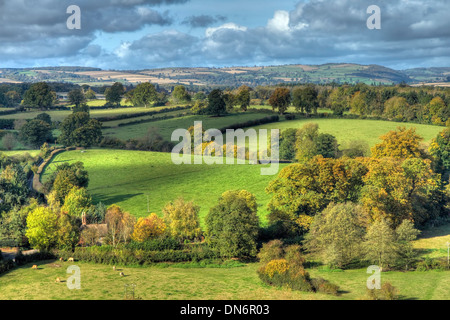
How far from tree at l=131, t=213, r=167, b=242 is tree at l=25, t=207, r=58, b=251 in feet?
27.5

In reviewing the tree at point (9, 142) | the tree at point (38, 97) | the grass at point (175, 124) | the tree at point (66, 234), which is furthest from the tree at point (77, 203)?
the tree at point (38, 97)

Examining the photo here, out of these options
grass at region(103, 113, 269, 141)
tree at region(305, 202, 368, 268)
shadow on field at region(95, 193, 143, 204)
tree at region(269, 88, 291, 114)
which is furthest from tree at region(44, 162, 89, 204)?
tree at region(269, 88, 291, 114)

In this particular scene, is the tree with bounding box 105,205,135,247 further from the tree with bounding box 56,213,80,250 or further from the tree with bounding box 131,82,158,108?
the tree with bounding box 131,82,158,108

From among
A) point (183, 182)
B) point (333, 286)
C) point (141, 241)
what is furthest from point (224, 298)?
point (183, 182)

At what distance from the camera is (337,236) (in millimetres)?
43875

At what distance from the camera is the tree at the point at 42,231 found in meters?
46.1

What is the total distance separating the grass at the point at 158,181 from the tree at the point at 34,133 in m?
18.1

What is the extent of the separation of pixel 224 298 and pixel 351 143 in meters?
63.1

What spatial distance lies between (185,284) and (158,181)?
117 ft

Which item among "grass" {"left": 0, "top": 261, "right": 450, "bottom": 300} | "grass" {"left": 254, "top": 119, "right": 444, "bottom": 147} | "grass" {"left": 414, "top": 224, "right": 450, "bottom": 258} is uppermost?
"grass" {"left": 254, "top": 119, "right": 444, "bottom": 147}

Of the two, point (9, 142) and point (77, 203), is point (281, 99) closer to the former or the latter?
point (9, 142)

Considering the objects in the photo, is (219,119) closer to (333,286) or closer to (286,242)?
(286,242)

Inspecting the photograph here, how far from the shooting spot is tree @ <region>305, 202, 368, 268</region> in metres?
43.0

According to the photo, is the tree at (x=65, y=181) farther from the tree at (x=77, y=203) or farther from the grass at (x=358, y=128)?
the grass at (x=358, y=128)
